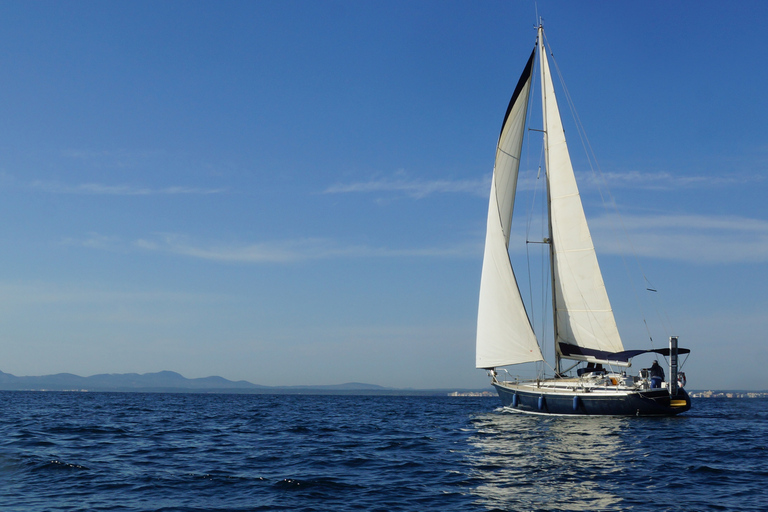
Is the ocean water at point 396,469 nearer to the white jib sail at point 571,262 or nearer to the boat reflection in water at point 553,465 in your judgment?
the boat reflection in water at point 553,465

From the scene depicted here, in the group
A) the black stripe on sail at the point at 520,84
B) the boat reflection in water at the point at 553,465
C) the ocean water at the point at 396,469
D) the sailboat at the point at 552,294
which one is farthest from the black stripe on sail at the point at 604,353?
the black stripe on sail at the point at 520,84

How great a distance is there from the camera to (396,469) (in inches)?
666

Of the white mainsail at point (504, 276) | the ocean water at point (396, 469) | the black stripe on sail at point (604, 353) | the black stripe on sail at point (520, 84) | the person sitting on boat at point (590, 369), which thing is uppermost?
the black stripe on sail at point (520, 84)

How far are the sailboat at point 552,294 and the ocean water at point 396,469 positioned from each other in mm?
5271

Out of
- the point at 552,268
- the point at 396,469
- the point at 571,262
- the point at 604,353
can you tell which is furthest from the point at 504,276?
the point at 396,469

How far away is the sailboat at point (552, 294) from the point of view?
32.6m

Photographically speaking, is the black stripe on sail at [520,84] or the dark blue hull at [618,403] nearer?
the dark blue hull at [618,403]

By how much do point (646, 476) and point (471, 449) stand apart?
697 cm

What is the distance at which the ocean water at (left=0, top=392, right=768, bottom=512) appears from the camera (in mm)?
12539

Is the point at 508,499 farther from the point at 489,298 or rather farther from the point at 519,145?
the point at 519,145

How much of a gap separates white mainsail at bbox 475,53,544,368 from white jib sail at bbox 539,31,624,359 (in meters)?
1.93

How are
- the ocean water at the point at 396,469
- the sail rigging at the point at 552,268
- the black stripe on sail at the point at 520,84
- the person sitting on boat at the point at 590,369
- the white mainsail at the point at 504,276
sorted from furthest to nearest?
1. the black stripe on sail at the point at 520,84
2. the white mainsail at the point at 504,276
3. the sail rigging at the point at 552,268
4. the person sitting on boat at the point at 590,369
5. the ocean water at the point at 396,469

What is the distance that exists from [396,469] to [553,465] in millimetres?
4496

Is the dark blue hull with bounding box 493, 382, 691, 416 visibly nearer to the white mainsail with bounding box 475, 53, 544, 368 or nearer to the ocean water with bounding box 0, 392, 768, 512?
the ocean water with bounding box 0, 392, 768, 512
